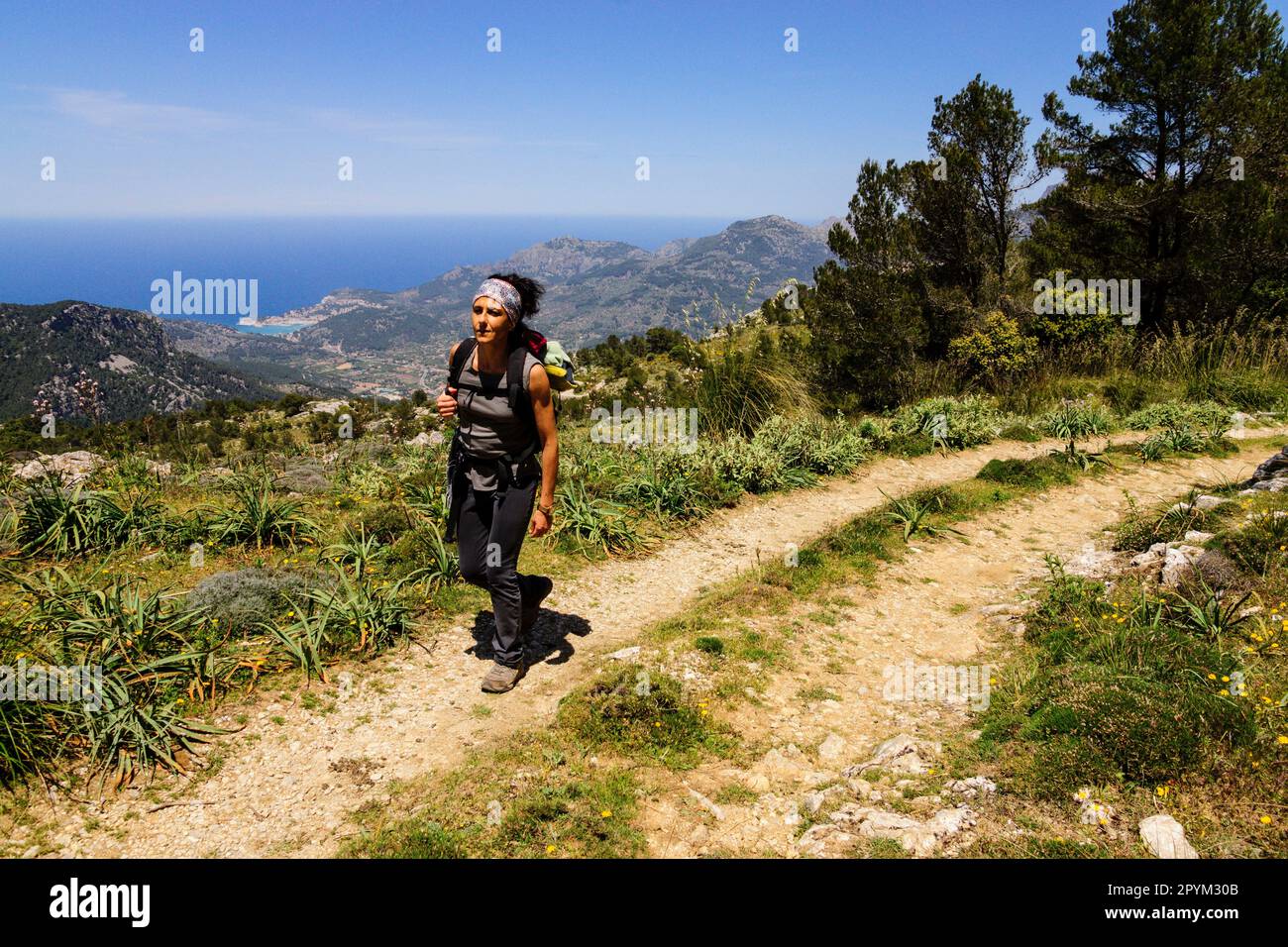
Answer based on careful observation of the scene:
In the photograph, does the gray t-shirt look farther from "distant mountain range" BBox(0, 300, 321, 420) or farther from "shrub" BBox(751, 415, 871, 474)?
"distant mountain range" BBox(0, 300, 321, 420)

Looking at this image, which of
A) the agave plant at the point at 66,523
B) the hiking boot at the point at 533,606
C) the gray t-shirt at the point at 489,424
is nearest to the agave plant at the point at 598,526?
the hiking boot at the point at 533,606

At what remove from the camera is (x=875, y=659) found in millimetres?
5508

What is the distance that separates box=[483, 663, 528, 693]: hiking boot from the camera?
4.90 metres

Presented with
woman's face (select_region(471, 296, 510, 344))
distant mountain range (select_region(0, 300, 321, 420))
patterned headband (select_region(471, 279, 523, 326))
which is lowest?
woman's face (select_region(471, 296, 510, 344))

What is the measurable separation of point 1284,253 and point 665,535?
1723cm

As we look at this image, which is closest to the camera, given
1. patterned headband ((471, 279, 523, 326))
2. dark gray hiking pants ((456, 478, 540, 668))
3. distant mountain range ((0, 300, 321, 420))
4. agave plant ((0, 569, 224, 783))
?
agave plant ((0, 569, 224, 783))

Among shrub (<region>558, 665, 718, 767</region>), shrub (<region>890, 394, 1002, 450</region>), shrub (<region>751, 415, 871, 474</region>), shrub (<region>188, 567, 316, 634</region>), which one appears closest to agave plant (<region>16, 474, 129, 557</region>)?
shrub (<region>188, 567, 316, 634</region>)

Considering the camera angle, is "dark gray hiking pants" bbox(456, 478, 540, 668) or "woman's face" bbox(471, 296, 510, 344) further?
"dark gray hiking pants" bbox(456, 478, 540, 668)

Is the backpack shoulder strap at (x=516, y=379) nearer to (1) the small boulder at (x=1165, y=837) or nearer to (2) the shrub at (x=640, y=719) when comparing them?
(2) the shrub at (x=640, y=719)

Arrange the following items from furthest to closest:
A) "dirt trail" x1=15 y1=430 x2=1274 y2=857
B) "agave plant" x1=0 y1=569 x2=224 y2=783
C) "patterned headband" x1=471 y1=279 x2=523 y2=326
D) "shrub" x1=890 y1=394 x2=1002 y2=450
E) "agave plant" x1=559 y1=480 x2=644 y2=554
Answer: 1. "shrub" x1=890 y1=394 x2=1002 y2=450
2. "agave plant" x1=559 y1=480 x2=644 y2=554
3. "patterned headband" x1=471 y1=279 x2=523 y2=326
4. "agave plant" x1=0 y1=569 x2=224 y2=783
5. "dirt trail" x1=15 y1=430 x2=1274 y2=857

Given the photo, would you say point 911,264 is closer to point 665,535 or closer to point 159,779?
point 665,535

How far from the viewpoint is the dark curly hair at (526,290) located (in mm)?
4578

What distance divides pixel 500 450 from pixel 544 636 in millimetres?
2031
